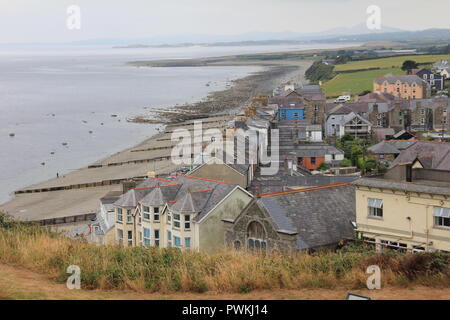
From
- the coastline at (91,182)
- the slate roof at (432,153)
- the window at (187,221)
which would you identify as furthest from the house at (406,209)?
the coastline at (91,182)

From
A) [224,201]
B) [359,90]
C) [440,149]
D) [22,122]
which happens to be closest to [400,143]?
[440,149]

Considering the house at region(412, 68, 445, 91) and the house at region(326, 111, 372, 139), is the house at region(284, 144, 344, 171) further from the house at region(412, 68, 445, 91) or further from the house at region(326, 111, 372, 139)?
the house at region(412, 68, 445, 91)

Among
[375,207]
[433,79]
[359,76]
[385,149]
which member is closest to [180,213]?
[375,207]

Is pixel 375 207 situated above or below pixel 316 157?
above

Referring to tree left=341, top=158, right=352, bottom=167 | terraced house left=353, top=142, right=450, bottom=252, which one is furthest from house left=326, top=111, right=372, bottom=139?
terraced house left=353, top=142, right=450, bottom=252

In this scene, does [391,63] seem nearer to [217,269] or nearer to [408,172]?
[408,172]

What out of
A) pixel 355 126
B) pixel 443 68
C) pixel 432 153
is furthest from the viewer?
pixel 443 68
